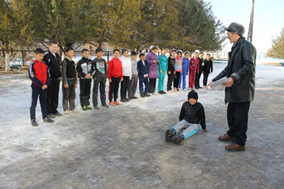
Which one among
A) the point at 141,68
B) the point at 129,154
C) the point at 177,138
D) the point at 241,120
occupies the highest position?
the point at 141,68

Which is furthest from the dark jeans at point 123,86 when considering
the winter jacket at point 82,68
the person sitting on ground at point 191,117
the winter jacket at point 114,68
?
the person sitting on ground at point 191,117

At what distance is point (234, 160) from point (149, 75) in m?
5.81

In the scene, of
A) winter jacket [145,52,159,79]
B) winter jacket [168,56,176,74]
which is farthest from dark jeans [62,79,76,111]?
winter jacket [168,56,176,74]

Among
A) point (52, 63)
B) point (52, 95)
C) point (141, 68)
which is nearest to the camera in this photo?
point (52, 63)

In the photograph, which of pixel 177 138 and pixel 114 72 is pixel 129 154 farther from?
pixel 114 72

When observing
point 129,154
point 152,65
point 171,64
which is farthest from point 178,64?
point 129,154

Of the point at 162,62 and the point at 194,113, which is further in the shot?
the point at 162,62

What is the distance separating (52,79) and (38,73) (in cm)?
55

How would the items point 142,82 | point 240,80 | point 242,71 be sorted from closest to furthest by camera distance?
point 242,71, point 240,80, point 142,82

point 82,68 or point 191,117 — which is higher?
point 82,68

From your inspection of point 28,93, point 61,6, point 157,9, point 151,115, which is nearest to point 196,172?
point 151,115

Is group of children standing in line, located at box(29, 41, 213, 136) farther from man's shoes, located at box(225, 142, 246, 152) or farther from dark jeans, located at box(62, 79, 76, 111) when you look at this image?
man's shoes, located at box(225, 142, 246, 152)

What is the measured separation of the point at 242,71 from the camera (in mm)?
3451

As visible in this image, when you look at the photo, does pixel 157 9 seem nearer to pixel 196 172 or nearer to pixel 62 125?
pixel 62 125
